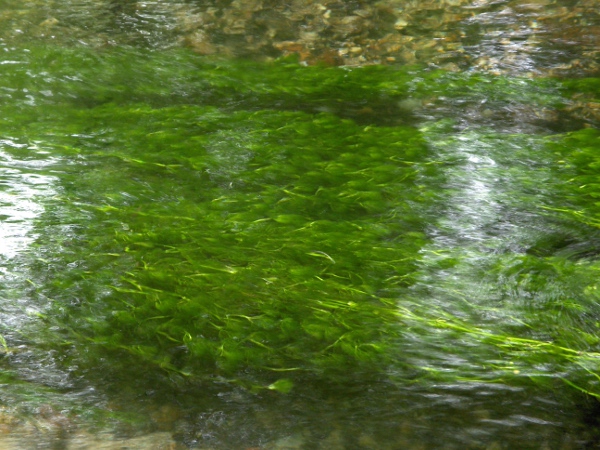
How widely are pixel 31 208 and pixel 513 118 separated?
3.10 metres

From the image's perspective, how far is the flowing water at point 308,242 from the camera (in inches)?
101

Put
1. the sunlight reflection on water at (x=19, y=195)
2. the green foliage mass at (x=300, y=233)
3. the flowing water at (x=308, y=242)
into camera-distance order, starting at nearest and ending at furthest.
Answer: the flowing water at (x=308, y=242)
the green foliage mass at (x=300, y=233)
the sunlight reflection on water at (x=19, y=195)

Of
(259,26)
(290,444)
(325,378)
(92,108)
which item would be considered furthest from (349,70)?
(290,444)

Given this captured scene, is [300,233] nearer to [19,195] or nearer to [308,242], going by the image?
[308,242]

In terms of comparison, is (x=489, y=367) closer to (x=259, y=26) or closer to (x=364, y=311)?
(x=364, y=311)

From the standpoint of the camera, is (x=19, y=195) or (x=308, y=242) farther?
(x=19, y=195)

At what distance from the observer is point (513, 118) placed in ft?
13.9

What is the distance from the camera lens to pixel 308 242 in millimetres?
3221

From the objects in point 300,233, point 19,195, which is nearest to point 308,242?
point 300,233

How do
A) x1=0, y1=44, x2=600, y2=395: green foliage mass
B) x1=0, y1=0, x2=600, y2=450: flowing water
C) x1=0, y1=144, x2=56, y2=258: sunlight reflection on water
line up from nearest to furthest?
x1=0, y1=0, x2=600, y2=450: flowing water → x1=0, y1=44, x2=600, y2=395: green foliage mass → x1=0, y1=144, x2=56, y2=258: sunlight reflection on water

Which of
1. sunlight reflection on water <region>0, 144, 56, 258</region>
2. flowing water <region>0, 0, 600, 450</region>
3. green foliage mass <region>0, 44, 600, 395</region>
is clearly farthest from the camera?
sunlight reflection on water <region>0, 144, 56, 258</region>

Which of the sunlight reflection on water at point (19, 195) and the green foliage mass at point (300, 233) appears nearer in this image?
the green foliage mass at point (300, 233)

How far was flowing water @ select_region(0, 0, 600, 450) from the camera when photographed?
2568mm

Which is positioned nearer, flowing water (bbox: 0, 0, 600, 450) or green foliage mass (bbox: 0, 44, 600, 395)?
flowing water (bbox: 0, 0, 600, 450)
